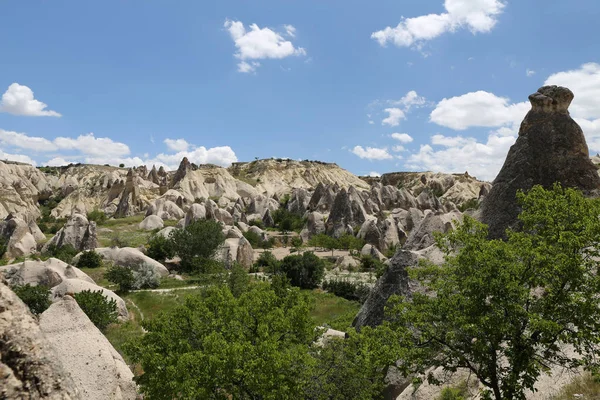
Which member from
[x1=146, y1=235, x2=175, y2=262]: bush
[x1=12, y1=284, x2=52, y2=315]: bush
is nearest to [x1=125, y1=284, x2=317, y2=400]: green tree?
[x1=12, y1=284, x2=52, y2=315]: bush

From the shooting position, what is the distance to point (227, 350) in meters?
10.7

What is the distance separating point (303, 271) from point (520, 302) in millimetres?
31851

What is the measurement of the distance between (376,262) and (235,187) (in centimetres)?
6358

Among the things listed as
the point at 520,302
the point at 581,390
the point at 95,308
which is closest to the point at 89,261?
the point at 95,308

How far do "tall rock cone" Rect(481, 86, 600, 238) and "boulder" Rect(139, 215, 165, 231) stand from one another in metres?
51.2

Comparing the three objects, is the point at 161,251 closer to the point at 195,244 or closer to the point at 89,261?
the point at 195,244

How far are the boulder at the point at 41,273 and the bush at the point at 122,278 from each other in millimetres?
3455

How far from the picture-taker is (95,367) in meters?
13.6

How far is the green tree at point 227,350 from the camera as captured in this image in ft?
34.9

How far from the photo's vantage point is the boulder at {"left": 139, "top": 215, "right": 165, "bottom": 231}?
61500 millimetres

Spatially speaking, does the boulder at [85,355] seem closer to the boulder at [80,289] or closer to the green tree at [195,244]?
the boulder at [80,289]

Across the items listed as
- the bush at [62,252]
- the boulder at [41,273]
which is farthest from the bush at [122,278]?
the bush at [62,252]

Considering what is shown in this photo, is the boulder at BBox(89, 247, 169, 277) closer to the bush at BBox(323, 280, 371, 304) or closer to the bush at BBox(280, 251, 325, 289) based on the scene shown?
the bush at BBox(280, 251, 325, 289)

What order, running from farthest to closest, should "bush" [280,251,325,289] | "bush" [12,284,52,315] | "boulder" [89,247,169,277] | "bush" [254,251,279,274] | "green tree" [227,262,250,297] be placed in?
"bush" [254,251,279,274], "bush" [280,251,325,289], "boulder" [89,247,169,277], "green tree" [227,262,250,297], "bush" [12,284,52,315]
